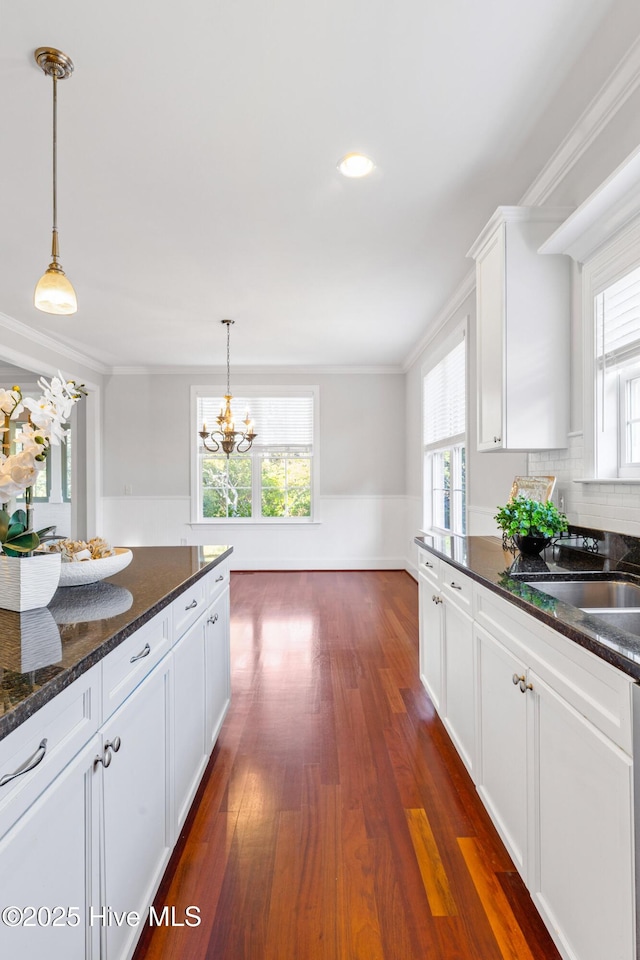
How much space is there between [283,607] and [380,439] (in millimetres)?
2896

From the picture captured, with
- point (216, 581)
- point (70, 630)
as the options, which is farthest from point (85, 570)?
point (216, 581)

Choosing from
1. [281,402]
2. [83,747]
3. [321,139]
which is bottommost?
[83,747]

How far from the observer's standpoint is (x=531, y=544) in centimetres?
225

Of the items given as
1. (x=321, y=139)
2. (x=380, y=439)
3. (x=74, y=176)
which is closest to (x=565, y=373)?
(x=321, y=139)

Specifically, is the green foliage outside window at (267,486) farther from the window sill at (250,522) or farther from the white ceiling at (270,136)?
the white ceiling at (270,136)

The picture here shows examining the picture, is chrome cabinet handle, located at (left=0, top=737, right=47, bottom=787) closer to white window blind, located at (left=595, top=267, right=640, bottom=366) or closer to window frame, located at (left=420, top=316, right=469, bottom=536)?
white window blind, located at (left=595, top=267, right=640, bottom=366)

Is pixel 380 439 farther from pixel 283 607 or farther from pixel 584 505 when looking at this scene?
pixel 584 505

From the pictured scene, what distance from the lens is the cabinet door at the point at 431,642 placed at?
2492mm

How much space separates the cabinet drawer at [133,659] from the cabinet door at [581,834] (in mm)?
1052

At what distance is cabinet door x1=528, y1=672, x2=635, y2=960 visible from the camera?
969mm

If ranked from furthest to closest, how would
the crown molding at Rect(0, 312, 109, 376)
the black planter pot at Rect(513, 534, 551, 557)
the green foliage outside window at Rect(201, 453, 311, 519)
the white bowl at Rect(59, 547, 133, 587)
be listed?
the green foliage outside window at Rect(201, 453, 311, 519) < the crown molding at Rect(0, 312, 109, 376) < the black planter pot at Rect(513, 534, 551, 557) < the white bowl at Rect(59, 547, 133, 587)

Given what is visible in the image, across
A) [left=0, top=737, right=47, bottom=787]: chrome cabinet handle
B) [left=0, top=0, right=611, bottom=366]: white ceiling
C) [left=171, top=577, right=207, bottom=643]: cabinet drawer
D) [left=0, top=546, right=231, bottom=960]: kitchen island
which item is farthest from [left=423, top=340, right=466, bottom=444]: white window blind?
[left=0, top=737, right=47, bottom=787]: chrome cabinet handle

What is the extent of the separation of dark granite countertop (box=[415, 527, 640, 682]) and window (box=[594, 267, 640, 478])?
332 millimetres

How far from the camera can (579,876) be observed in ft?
3.72
